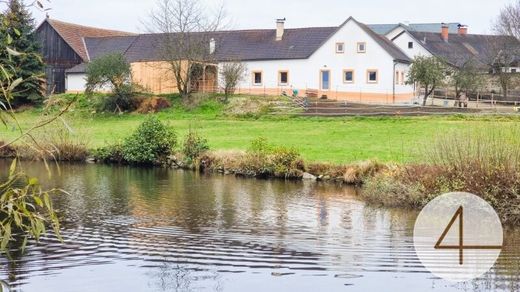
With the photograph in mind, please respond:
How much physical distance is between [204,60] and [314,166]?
2392cm

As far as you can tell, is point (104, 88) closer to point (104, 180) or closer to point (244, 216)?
point (104, 180)

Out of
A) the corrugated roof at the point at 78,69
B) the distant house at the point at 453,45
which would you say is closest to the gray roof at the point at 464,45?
the distant house at the point at 453,45

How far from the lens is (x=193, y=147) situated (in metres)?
33.1

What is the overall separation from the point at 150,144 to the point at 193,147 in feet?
7.69

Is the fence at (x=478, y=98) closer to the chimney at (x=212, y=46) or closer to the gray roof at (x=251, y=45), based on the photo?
the gray roof at (x=251, y=45)

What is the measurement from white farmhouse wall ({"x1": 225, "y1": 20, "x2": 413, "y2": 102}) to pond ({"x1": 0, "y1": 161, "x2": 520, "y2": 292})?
27.1 metres

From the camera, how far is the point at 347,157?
99.6ft

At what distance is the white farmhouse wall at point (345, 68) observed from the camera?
51.3m

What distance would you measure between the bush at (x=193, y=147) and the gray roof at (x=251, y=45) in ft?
64.5

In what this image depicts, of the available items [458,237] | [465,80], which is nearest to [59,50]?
[465,80]

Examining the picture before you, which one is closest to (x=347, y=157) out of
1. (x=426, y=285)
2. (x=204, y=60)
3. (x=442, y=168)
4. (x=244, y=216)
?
(x=442, y=168)

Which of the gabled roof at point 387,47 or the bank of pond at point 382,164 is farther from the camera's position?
the gabled roof at point 387,47

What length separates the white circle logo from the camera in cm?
1379

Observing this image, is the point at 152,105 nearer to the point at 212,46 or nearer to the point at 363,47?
the point at 212,46
